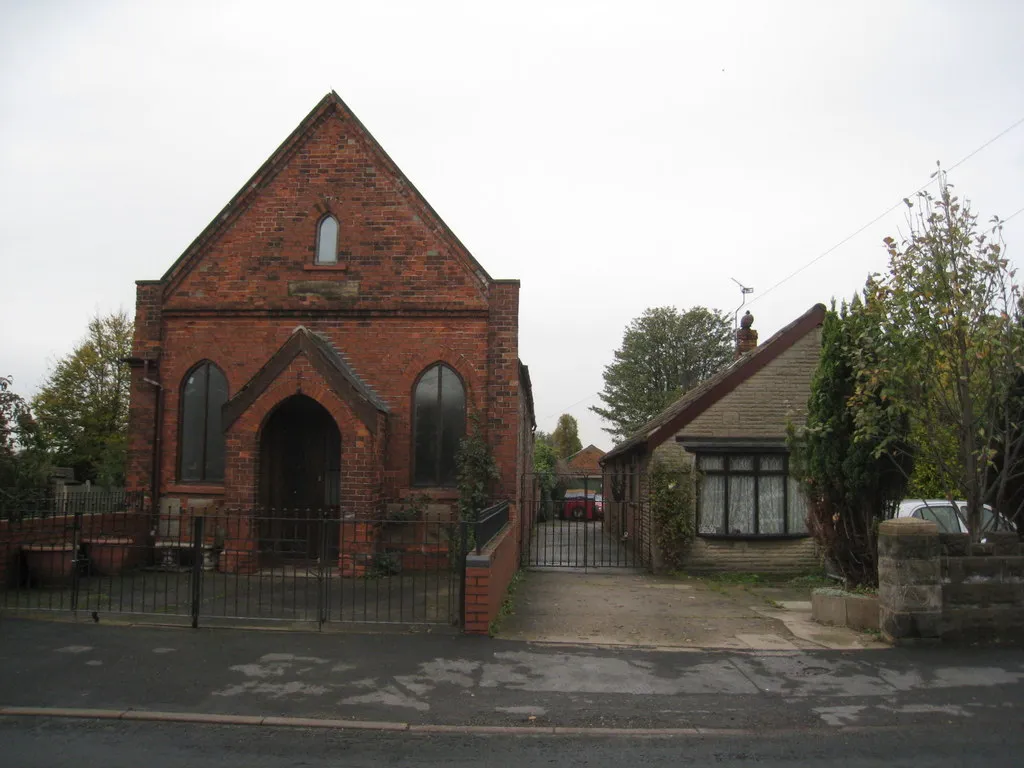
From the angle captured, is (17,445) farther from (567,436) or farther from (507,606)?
(567,436)

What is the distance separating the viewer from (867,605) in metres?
9.58

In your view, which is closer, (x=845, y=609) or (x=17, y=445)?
(x=845, y=609)

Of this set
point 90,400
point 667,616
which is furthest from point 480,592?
point 90,400

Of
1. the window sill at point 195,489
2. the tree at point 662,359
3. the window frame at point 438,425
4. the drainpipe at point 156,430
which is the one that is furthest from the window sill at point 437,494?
the tree at point 662,359

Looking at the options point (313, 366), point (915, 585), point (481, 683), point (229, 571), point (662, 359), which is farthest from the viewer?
point (662, 359)

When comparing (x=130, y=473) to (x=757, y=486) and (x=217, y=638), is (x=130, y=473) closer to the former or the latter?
(x=217, y=638)

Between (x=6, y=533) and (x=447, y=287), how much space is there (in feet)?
27.5

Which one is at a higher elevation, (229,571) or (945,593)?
(945,593)

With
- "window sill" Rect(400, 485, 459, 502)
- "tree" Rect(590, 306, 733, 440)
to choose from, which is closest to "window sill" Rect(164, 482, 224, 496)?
"window sill" Rect(400, 485, 459, 502)

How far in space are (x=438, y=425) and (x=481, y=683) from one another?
27.3ft

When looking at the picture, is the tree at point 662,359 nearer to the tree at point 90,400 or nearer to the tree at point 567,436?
the tree at point 567,436

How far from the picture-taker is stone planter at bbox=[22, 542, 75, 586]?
39.5 ft

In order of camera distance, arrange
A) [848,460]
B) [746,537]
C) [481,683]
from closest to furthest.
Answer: [481,683]
[848,460]
[746,537]

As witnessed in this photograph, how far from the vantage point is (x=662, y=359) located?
59312 mm
